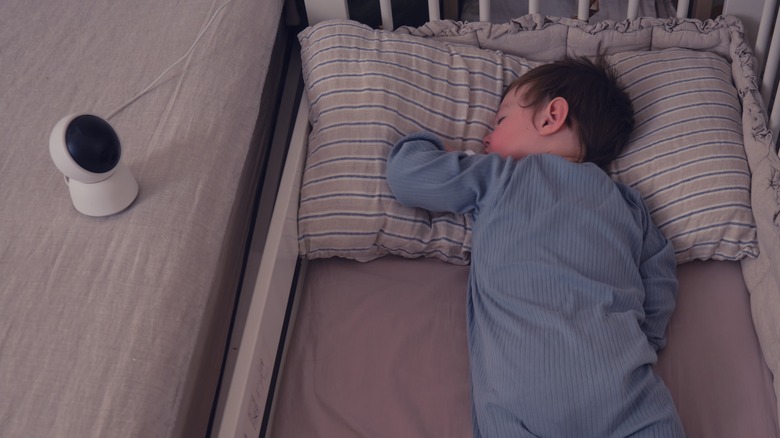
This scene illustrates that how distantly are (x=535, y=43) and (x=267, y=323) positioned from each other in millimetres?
749

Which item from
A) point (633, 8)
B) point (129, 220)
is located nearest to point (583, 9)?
point (633, 8)

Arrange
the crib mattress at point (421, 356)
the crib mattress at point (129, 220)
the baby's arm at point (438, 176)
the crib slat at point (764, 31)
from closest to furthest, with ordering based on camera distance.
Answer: the crib mattress at point (129, 220) → the crib mattress at point (421, 356) → the baby's arm at point (438, 176) → the crib slat at point (764, 31)

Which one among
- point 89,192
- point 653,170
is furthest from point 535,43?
point 89,192

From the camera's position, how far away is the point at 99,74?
1.22m

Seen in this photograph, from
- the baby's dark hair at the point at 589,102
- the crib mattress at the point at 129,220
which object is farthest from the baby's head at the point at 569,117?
the crib mattress at the point at 129,220

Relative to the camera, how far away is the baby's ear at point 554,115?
1.27 m

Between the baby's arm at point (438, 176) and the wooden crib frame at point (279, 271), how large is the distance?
0.18 meters

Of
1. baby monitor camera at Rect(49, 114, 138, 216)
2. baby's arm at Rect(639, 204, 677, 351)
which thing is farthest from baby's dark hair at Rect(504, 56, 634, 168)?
baby monitor camera at Rect(49, 114, 138, 216)

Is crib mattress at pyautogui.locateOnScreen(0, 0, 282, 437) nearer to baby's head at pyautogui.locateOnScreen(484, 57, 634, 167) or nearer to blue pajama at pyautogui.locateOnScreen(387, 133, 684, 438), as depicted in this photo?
blue pajama at pyautogui.locateOnScreen(387, 133, 684, 438)

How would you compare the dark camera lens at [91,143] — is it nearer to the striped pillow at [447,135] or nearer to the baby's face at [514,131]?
the striped pillow at [447,135]

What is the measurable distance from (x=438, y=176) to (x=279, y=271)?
0.95ft

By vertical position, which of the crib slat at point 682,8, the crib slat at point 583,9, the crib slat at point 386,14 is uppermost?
the crib slat at point 682,8

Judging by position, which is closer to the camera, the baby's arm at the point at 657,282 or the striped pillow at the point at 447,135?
the baby's arm at the point at 657,282

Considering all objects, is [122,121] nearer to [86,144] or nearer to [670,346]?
[86,144]
